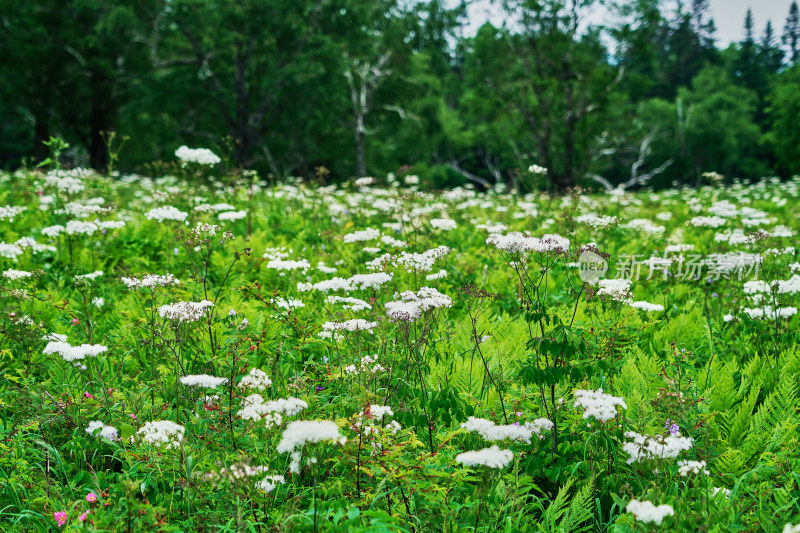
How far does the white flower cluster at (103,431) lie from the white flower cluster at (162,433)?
387 mm

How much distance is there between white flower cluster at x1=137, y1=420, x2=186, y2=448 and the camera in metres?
2.60

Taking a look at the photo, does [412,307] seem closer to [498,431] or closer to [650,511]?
[498,431]

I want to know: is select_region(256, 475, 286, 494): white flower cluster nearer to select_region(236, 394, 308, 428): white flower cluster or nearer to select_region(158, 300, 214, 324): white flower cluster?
select_region(236, 394, 308, 428): white flower cluster

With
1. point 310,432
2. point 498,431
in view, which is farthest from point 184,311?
point 498,431

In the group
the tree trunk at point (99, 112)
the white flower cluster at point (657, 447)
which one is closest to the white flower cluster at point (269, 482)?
the white flower cluster at point (657, 447)

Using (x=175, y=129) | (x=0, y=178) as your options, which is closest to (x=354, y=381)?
(x=0, y=178)

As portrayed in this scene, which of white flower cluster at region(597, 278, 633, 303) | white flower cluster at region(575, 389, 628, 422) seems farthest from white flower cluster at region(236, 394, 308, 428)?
white flower cluster at region(597, 278, 633, 303)

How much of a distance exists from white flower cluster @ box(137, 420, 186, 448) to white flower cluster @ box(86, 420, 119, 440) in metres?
0.39

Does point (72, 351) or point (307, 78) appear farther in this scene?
point (307, 78)

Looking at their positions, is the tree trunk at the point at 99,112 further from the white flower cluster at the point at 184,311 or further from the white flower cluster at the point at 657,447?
the white flower cluster at the point at 657,447

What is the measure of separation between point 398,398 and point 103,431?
188 cm

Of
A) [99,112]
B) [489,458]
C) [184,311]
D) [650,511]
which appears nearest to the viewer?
[650,511]

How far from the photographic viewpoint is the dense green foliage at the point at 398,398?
2.65 m

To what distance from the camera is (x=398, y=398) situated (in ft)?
12.5
